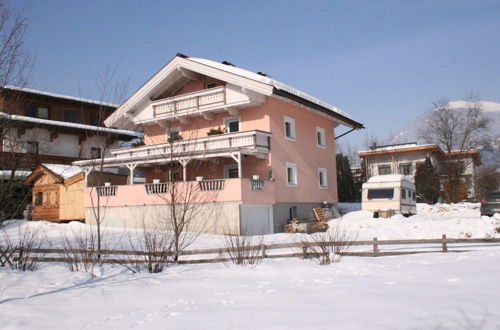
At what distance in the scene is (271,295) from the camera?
9.09 m

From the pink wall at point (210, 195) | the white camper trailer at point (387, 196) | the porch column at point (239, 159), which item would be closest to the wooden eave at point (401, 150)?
the white camper trailer at point (387, 196)

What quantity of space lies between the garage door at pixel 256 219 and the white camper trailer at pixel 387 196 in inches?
265

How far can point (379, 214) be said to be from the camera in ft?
92.0

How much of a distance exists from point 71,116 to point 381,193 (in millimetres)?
27688

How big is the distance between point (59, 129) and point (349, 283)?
33956 millimetres

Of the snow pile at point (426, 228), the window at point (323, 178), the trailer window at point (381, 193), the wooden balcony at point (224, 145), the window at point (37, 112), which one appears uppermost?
the window at point (37, 112)

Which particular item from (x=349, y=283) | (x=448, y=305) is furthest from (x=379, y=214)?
(x=448, y=305)

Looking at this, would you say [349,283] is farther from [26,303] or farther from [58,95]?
[58,95]

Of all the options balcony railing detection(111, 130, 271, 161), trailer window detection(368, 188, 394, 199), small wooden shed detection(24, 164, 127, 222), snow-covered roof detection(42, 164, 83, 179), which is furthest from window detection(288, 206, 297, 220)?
snow-covered roof detection(42, 164, 83, 179)

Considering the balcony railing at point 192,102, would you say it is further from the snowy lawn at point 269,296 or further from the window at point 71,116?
the snowy lawn at point 269,296

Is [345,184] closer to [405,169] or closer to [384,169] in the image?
[384,169]

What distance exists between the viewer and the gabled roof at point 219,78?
25.7 meters

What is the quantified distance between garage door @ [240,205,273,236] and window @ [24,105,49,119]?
23.6 m

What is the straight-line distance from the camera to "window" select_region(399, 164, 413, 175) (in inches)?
2193
